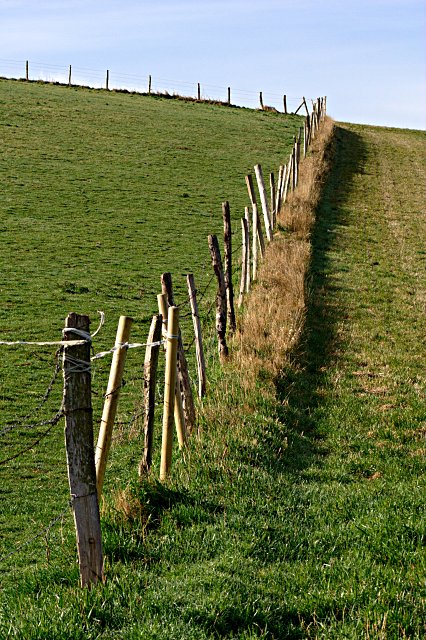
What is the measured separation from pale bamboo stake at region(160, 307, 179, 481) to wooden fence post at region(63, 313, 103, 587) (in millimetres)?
2020

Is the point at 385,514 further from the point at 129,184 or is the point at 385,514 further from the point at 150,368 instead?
the point at 129,184

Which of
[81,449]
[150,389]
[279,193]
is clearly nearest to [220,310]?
[150,389]

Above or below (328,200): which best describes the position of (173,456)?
below

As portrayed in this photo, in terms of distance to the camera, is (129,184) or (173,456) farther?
(129,184)

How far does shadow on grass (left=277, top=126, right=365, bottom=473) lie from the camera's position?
908 centimetres

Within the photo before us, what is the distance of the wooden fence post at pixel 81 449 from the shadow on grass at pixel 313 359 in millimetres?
3014

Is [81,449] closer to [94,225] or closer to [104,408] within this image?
[104,408]

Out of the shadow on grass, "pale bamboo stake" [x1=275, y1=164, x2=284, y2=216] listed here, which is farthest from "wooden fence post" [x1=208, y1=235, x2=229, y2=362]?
"pale bamboo stake" [x1=275, y1=164, x2=284, y2=216]

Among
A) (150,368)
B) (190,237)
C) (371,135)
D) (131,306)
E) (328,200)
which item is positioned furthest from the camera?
(371,135)

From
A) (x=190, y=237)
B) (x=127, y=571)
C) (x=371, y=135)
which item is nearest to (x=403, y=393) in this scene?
(x=127, y=571)

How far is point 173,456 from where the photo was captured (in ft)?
27.9

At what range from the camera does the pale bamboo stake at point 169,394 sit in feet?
25.1

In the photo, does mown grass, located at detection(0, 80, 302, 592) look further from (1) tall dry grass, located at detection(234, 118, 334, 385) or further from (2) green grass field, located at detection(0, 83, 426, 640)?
(1) tall dry grass, located at detection(234, 118, 334, 385)

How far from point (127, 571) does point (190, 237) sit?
18.3 m
